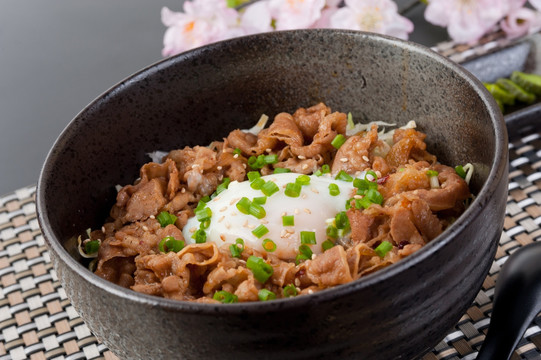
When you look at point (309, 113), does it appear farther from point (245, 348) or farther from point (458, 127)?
point (245, 348)

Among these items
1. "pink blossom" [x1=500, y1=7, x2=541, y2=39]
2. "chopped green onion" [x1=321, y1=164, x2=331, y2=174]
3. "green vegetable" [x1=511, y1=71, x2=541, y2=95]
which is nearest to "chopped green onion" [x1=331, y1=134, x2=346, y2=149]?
"chopped green onion" [x1=321, y1=164, x2=331, y2=174]

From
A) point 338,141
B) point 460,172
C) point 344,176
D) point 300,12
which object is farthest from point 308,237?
point 300,12

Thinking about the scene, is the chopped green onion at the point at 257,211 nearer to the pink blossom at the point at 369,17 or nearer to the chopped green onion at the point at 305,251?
the chopped green onion at the point at 305,251

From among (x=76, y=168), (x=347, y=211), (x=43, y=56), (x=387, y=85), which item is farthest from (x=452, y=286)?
(x=43, y=56)

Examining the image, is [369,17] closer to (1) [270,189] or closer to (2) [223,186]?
(2) [223,186]

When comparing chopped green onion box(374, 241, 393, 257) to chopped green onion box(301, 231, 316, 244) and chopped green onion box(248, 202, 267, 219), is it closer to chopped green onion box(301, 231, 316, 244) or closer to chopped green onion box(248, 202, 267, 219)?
chopped green onion box(301, 231, 316, 244)

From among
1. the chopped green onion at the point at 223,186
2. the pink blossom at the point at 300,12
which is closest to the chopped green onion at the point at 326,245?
the chopped green onion at the point at 223,186

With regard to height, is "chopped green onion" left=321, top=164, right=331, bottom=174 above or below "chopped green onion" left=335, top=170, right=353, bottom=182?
below
